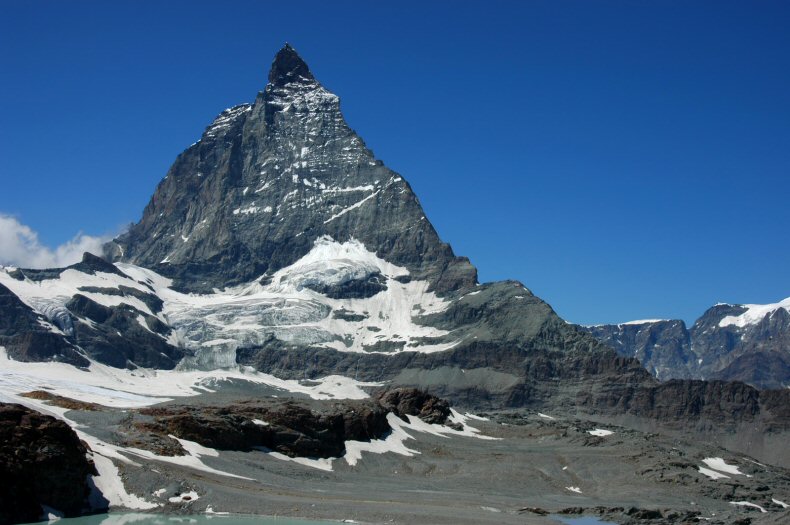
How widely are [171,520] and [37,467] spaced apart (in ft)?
43.4

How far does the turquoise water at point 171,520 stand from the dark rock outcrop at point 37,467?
8.48 ft

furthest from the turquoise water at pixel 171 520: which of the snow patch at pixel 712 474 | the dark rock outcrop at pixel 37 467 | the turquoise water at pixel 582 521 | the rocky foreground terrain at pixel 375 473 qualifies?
the snow patch at pixel 712 474

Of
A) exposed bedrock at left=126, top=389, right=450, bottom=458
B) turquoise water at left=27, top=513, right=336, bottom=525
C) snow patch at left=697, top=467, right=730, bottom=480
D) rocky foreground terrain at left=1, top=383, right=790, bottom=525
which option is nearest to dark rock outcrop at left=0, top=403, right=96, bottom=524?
rocky foreground terrain at left=1, top=383, right=790, bottom=525

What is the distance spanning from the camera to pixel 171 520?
310 ft

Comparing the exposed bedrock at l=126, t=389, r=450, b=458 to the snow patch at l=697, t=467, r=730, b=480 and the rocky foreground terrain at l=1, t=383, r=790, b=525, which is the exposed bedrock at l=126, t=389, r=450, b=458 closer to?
the rocky foreground terrain at l=1, t=383, r=790, b=525

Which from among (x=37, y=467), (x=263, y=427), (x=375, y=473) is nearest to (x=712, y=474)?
(x=375, y=473)

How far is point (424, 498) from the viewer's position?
121062mm

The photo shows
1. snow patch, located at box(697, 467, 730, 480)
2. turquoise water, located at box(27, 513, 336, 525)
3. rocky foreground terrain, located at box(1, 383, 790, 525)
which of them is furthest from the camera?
snow patch, located at box(697, 467, 730, 480)

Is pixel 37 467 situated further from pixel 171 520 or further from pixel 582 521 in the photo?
pixel 582 521

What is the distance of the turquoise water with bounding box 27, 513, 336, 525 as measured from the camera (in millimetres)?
90806

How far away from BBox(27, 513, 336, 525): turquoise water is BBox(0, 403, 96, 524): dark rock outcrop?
259 cm

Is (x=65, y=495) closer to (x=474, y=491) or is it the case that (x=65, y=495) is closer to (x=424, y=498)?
(x=424, y=498)

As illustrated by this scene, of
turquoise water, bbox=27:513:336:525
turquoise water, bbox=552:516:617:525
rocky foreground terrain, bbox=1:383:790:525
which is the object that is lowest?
turquoise water, bbox=27:513:336:525

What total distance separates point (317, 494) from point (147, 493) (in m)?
22.2
